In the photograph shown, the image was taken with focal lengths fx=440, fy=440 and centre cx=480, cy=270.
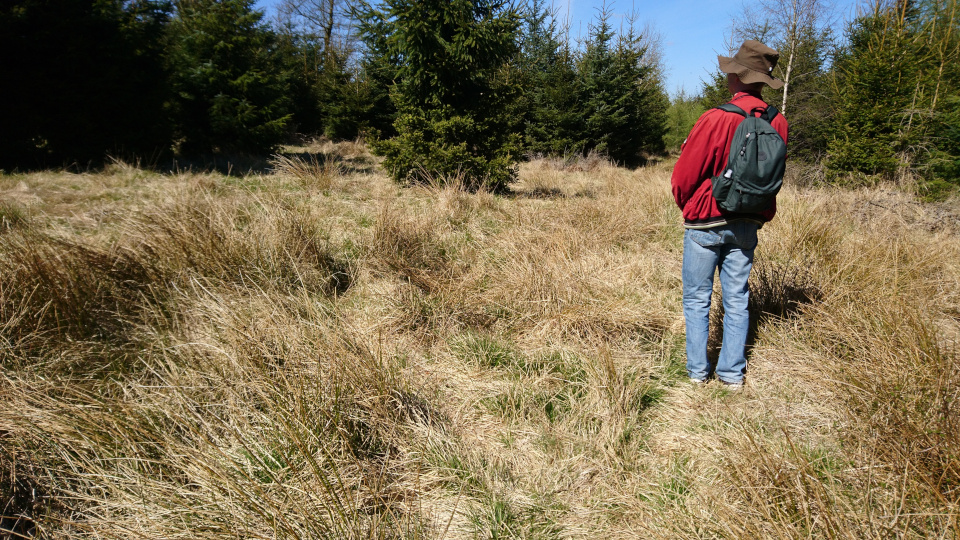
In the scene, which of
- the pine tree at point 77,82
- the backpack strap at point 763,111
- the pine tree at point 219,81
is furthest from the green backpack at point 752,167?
the pine tree at point 219,81

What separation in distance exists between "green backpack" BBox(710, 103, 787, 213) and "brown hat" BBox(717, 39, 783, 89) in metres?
0.17

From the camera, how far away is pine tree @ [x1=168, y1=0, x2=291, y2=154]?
10286 millimetres

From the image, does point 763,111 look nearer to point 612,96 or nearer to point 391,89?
point 391,89

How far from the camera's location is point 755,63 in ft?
7.21

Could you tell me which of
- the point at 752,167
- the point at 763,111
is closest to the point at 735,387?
the point at 752,167

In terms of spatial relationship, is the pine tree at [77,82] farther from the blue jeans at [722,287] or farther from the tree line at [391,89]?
the blue jeans at [722,287]

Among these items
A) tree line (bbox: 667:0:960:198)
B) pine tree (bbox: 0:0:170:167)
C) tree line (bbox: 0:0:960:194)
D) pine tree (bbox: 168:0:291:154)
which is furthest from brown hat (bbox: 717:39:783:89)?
pine tree (bbox: 168:0:291:154)

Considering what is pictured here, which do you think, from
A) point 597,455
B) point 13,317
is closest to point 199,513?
point 597,455

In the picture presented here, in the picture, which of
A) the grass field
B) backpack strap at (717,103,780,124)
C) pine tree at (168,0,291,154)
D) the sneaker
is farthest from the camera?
pine tree at (168,0,291,154)

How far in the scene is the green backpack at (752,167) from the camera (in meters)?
2.05

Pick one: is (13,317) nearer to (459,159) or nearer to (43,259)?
(43,259)

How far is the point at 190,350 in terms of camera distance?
2150mm

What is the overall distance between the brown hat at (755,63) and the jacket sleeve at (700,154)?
0.22m

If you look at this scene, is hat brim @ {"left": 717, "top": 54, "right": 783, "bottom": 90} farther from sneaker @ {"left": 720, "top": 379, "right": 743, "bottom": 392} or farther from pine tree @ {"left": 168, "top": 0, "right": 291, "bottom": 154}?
pine tree @ {"left": 168, "top": 0, "right": 291, "bottom": 154}
